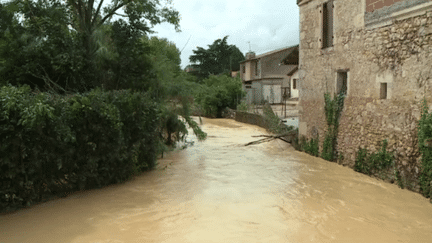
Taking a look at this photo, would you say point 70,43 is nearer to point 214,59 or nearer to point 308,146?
point 308,146

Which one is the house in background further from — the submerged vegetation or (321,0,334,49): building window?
(321,0,334,49): building window

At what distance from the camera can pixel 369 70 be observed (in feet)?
28.2

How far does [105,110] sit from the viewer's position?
708 cm

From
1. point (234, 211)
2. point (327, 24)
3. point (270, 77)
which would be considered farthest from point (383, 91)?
point (270, 77)

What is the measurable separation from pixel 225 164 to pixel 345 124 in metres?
3.60

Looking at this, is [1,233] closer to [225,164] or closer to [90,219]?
[90,219]

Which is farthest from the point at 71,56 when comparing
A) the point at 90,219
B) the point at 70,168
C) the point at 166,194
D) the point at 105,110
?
the point at 90,219

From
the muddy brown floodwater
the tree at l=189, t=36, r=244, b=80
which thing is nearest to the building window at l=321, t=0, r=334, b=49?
the muddy brown floodwater

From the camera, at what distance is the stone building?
23.4 ft

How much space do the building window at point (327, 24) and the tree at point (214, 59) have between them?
39.6 meters

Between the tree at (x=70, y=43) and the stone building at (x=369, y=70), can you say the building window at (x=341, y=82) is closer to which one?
the stone building at (x=369, y=70)

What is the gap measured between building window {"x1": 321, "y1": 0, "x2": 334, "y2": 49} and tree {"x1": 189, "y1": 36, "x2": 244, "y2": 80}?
130 feet

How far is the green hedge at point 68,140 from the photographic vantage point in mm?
5664

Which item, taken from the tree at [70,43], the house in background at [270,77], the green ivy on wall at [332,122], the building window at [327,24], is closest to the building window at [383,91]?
the green ivy on wall at [332,122]
